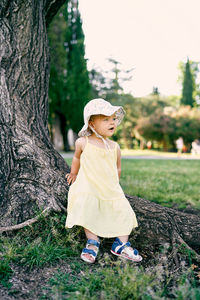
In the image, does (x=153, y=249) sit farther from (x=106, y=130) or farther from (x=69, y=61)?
(x=69, y=61)

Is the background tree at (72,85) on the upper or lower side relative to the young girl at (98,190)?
upper

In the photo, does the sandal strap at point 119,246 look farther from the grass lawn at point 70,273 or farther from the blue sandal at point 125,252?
the grass lawn at point 70,273

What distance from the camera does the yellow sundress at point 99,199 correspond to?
2.60 metres

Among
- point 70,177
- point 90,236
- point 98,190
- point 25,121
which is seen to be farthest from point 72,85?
point 90,236

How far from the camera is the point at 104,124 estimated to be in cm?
285

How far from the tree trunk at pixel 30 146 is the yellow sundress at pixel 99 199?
0.84 ft

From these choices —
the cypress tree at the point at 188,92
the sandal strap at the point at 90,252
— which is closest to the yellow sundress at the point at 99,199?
the sandal strap at the point at 90,252

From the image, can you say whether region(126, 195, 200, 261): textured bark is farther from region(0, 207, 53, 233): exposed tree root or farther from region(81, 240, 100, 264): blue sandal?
region(0, 207, 53, 233): exposed tree root

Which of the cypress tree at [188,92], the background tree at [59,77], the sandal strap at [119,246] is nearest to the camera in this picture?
the sandal strap at [119,246]

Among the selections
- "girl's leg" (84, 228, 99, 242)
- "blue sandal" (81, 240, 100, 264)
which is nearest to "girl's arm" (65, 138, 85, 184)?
"girl's leg" (84, 228, 99, 242)

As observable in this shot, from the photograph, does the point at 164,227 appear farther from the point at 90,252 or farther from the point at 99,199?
the point at 90,252

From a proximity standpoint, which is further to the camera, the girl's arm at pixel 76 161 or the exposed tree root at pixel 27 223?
the girl's arm at pixel 76 161

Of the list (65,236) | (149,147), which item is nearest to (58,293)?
(65,236)

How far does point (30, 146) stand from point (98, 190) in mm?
806
